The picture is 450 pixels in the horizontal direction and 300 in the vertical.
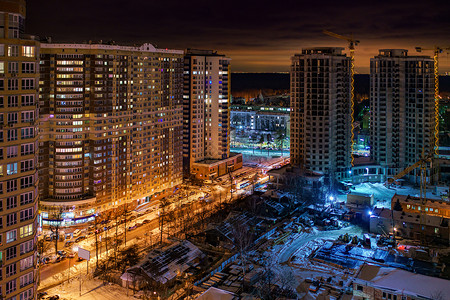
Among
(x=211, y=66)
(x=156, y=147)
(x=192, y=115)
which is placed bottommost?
(x=156, y=147)

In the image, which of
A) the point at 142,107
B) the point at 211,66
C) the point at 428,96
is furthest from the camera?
the point at 211,66

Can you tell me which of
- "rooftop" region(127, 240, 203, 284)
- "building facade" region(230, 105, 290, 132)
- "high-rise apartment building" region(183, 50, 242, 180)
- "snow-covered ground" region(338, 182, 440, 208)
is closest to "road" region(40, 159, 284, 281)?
"high-rise apartment building" region(183, 50, 242, 180)

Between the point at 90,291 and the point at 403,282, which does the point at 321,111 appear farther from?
the point at 90,291

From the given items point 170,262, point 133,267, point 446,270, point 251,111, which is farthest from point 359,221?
point 251,111

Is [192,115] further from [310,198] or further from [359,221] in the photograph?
[359,221]

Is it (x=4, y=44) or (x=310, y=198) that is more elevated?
(x=4, y=44)

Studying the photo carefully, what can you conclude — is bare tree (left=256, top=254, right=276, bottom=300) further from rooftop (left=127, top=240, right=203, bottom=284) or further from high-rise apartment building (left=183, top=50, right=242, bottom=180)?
high-rise apartment building (left=183, top=50, right=242, bottom=180)
